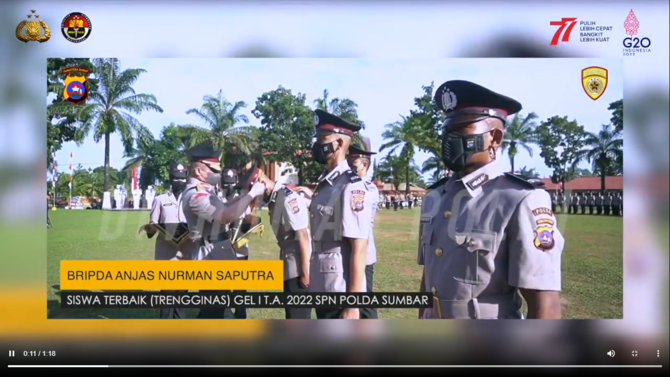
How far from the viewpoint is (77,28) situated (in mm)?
3018

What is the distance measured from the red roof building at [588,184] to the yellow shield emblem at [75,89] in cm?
286

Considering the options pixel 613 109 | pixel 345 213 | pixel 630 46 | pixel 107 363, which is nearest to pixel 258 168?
pixel 345 213

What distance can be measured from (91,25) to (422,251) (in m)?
2.45

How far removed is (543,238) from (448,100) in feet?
3.12

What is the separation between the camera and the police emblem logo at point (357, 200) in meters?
3.03

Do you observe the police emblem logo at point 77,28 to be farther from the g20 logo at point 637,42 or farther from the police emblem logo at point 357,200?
the g20 logo at point 637,42

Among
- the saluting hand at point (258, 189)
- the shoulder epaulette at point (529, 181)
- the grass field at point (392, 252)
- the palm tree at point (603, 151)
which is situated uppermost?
the palm tree at point (603, 151)

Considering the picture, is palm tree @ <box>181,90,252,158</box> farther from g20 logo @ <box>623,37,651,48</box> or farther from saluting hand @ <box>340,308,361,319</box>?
g20 logo @ <box>623,37,651,48</box>

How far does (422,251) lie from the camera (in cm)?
300

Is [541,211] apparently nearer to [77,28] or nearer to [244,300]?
[244,300]

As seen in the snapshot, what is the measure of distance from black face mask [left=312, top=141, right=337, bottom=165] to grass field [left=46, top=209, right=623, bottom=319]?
19.0 inches

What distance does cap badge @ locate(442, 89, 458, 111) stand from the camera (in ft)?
9.59

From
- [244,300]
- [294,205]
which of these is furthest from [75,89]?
[244,300]

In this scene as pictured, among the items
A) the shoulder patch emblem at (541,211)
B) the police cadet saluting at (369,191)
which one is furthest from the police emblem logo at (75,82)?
the shoulder patch emblem at (541,211)
